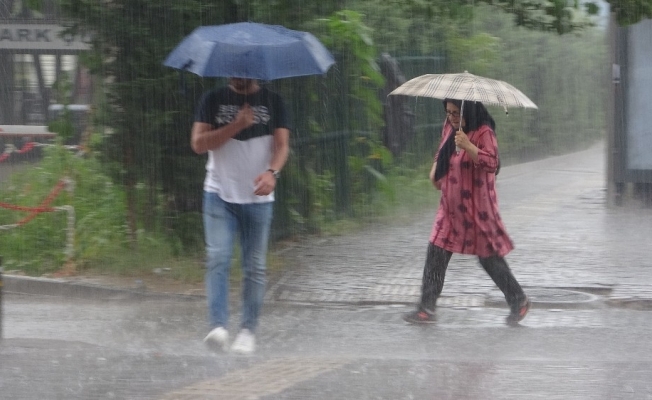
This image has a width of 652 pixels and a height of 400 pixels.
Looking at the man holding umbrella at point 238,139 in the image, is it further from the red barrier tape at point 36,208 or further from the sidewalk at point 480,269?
the red barrier tape at point 36,208

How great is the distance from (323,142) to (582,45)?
17.1m

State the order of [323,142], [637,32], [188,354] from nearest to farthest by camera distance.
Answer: [188,354]
[323,142]
[637,32]

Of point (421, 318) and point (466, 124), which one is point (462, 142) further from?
point (421, 318)

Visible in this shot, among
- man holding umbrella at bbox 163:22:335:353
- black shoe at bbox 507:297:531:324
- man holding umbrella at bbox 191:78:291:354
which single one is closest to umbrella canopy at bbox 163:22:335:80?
man holding umbrella at bbox 163:22:335:353

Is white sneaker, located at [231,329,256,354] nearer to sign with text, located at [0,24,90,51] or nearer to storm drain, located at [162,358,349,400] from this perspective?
storm drain, located at [162,358,349,400]

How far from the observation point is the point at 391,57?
1509 cm

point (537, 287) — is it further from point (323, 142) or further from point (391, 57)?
point (391, 57)

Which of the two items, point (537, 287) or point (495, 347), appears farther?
point (537, 287)

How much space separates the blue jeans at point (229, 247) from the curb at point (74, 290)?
6.77ft

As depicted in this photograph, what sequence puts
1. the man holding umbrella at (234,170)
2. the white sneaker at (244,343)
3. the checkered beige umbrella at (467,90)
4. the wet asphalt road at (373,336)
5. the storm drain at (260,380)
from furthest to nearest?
the checkered beige umbrella at (467,90), the white sneaker at (244,343), the man holding umbrella at (234,170), the wet asphalt road at (373,336), the storm drain at (260,380)

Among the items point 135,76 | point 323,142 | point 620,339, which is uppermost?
point 135,76

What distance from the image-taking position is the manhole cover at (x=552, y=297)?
8422 mm

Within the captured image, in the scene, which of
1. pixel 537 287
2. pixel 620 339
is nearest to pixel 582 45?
pixel 537 287

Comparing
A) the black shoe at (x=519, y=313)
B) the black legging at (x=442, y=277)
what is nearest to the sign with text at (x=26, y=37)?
the black legging at (x=442, y=277)
